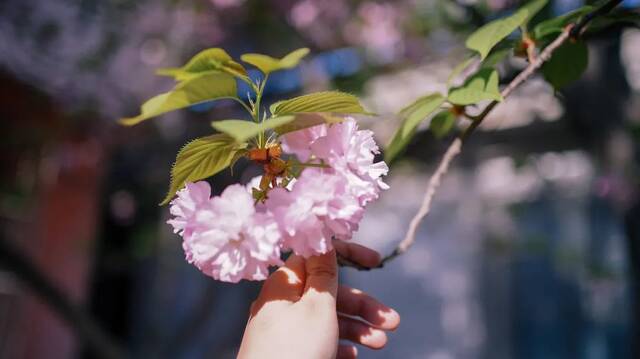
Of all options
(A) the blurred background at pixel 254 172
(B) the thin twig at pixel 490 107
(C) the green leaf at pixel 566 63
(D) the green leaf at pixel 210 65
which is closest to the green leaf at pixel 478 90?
(B) the thin twig at pixel 490 107

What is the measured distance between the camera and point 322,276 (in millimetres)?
598

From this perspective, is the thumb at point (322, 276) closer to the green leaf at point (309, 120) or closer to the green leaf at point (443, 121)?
the green leaf at point (309, 120)

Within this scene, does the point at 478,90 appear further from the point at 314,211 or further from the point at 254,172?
the point at 254,172

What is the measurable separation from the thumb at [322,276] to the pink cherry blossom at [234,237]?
0.24 ft

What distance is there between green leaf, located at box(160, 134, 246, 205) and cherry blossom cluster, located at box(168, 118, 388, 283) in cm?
1

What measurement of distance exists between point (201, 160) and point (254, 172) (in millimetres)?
2356

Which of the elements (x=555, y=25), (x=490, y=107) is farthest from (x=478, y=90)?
(x=555, y=25)

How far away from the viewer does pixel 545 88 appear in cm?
234

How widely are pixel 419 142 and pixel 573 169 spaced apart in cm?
135

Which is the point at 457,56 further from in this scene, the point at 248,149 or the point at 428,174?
the point at 248,149

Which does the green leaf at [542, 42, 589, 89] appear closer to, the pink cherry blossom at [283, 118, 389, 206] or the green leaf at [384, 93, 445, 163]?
the green leaf at [384, 93, 445, 163]

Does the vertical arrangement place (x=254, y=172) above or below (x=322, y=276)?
above

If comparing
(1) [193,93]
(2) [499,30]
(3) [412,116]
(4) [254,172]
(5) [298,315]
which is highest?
(4) [254,172]

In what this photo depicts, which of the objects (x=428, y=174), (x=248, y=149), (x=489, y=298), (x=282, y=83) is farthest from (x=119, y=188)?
(x=248, y=149)
